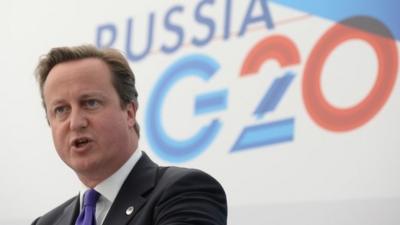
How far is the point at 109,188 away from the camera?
2078mm

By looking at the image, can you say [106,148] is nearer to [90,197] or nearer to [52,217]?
[90,197]

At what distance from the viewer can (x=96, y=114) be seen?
204 cm

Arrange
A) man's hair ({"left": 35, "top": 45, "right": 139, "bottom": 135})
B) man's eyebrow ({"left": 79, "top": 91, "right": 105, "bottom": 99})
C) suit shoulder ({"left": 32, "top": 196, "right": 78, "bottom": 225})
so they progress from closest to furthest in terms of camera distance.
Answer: man's eyebrow ({"left": 79, "top": 91, "right": 105, "bottom": 99})
man's hair ({"left": 35, "top": 45, "right": 139, "bottom": 135})
suit shoulder ({"left": 32, "top": 196, "right": 78, "bottom": 225})

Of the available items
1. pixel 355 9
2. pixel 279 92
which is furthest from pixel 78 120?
Result: pixel 355 9

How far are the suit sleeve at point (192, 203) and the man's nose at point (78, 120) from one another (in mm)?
303

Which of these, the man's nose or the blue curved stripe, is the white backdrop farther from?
the man's nose

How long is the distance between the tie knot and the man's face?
4 cm

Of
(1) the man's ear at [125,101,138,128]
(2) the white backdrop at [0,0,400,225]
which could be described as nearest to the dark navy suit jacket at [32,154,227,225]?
(1) the man's ear at [125,101,138,128]

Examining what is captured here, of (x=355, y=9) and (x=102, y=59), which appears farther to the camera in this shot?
(x=355, y=9)

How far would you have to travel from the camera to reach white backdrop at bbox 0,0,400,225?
109 inches

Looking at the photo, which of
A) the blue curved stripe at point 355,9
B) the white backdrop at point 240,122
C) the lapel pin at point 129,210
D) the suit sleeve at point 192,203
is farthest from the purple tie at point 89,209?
the blue curved stripe at point 355,9

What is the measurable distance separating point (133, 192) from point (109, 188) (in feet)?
0.29

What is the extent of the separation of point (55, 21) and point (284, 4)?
1703 millimetres

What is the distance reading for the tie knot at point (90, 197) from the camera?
2061mm
